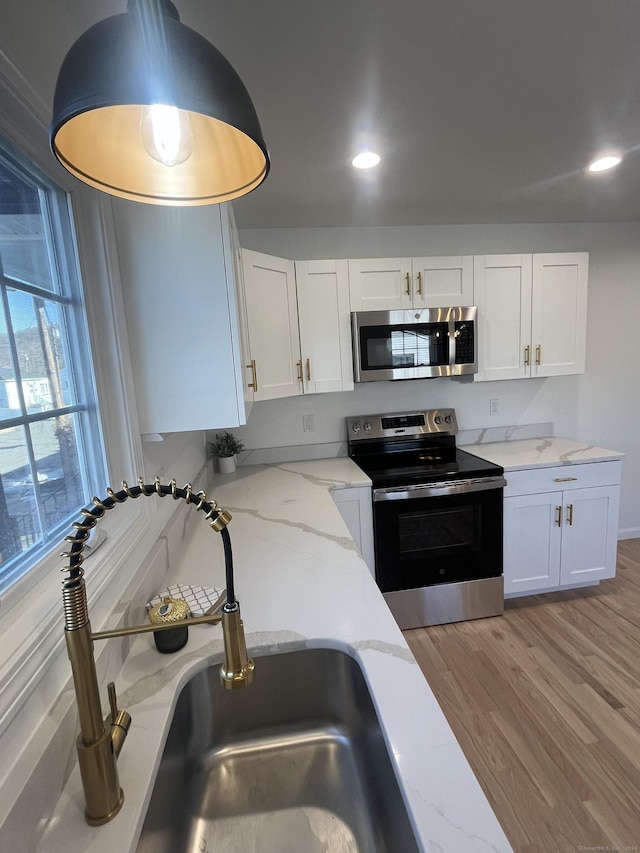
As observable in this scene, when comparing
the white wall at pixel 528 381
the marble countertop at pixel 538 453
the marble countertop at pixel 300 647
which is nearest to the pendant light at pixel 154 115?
the marble countertop at pixel 300 647

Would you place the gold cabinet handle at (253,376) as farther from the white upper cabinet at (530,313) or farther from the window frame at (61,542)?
the white upper cabinet at (530,313)

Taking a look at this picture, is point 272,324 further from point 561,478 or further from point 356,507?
point 561,478

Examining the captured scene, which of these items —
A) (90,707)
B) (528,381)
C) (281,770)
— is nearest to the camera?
(90,707)

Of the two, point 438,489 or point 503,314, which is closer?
point 438,489

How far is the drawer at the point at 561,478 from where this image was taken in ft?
7.70

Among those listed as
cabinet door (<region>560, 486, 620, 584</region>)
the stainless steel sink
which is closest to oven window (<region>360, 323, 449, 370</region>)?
cabinet door (<region>560, 486, 620, 584</region>)

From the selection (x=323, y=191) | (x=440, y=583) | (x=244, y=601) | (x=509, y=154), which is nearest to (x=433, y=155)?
(x=509, y=154)

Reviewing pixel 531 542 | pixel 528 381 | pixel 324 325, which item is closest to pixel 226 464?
pixel 324 325

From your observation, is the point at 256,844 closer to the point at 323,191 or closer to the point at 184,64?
the point at 184,64

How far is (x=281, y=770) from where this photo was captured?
0.90 meters

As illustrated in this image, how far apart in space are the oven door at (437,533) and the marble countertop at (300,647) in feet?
1.78

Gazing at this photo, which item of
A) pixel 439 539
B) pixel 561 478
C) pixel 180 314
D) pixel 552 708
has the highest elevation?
Answer: pixel 180 314

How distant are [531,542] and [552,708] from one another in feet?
2.87

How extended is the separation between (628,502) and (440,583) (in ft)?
6.24
